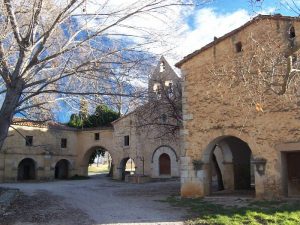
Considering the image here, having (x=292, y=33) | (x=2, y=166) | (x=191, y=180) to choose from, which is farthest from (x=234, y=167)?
(x=2, y=166)

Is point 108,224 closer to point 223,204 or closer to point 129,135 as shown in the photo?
point 223,204

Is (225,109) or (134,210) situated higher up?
(225,109)

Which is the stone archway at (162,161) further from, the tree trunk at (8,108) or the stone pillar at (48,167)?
the tree trunk at (8,108)

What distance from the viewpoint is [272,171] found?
12.0 meters

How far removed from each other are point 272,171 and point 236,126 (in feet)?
6.08

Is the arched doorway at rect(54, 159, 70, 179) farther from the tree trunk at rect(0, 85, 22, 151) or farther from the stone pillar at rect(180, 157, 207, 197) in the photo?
the tree trunk at rect(0, 85, 22, 151)

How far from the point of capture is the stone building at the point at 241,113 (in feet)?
38.9

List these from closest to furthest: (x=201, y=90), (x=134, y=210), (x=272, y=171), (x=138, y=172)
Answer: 1. (x=134, y=210)
2. (x=272, y=171)
3. (x=201, y=90)
4. (x=138, y=172)

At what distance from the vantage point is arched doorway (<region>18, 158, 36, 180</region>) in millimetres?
33281

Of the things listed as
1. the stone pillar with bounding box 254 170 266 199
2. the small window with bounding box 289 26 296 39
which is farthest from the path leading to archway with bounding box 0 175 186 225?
the small window with bounding box 289 26 296 39

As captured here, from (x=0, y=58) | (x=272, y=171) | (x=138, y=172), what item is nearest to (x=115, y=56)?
(x=0, y=58)

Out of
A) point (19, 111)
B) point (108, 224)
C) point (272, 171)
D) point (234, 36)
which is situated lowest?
point (108, 224)

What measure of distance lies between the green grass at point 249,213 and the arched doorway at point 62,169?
2538 centimetres

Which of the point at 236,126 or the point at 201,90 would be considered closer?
the point at 236,126
